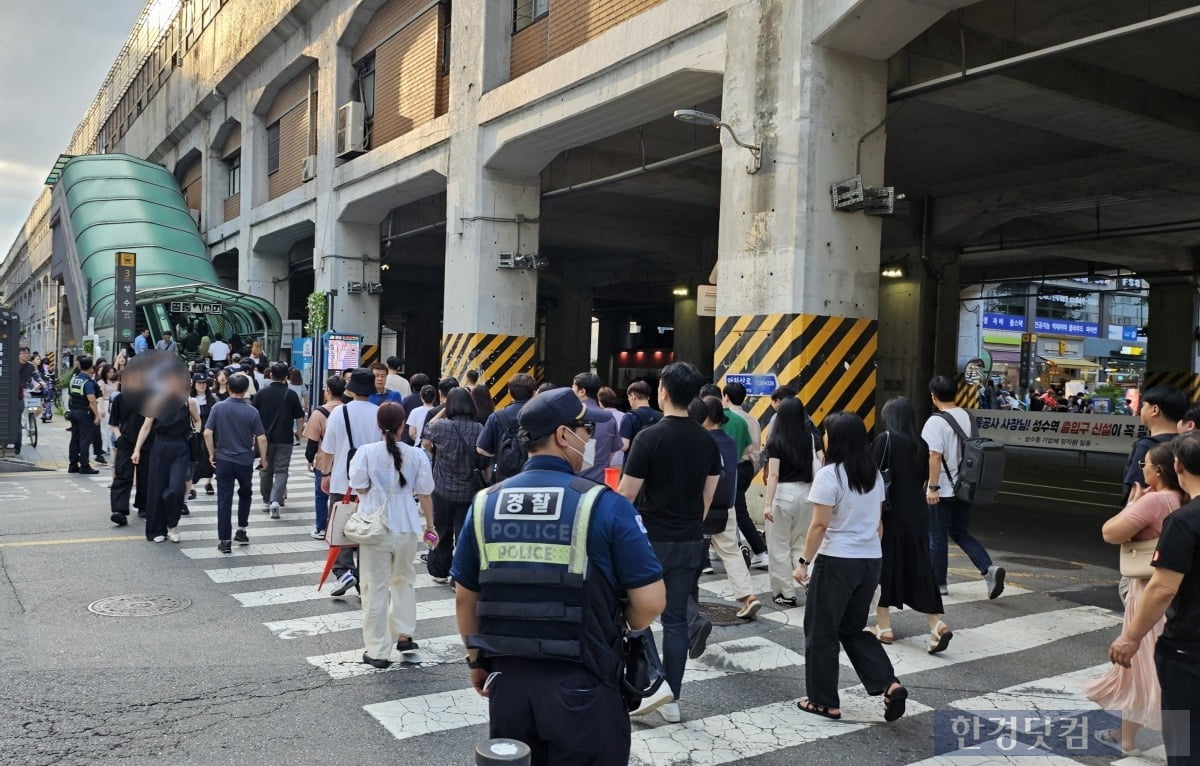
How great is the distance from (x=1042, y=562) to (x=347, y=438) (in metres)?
7.85

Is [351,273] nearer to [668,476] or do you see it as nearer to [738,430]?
[738,430]

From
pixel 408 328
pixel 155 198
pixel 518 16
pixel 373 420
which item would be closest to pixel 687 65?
pixel 518 16

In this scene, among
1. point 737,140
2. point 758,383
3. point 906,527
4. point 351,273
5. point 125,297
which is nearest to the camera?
point 906,527

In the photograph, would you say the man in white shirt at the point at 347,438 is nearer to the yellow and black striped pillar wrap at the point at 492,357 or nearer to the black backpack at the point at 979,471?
the black backpack at the point at 979,471

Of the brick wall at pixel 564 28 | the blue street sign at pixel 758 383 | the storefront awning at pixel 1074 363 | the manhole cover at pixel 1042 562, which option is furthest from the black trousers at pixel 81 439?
the storefront awning at pixel 1074 363

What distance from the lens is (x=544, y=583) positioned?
2875 mm

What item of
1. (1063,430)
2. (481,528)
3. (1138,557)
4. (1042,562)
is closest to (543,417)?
(481,528)

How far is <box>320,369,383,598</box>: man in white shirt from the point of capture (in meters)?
7.71

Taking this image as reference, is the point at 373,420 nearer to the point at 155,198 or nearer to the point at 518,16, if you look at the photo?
the point at 518,16

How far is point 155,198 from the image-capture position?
115 feet

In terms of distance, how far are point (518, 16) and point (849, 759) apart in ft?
53.8

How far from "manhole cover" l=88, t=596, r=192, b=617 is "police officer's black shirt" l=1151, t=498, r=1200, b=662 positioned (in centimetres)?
673

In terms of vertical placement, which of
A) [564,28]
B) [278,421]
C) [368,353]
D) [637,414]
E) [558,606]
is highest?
[564,28]

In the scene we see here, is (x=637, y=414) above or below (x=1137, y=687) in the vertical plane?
above
